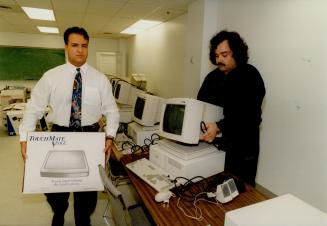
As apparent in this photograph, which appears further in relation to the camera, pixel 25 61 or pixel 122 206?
pixel 25 61

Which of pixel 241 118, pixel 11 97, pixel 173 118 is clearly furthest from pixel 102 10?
pixel 11 97

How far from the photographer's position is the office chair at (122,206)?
3.59 ft

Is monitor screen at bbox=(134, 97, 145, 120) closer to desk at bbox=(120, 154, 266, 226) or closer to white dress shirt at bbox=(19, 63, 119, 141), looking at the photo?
white dress shirt at bbox=(19, 63, 119, 141)

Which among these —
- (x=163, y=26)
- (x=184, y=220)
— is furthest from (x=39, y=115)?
(x=163, y=26)

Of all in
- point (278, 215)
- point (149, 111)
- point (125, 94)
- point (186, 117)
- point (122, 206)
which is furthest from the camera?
point (125, 94)

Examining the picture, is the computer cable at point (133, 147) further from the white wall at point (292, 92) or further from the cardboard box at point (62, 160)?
the white wall at point (292, 92)

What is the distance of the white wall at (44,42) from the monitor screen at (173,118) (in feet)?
19.6

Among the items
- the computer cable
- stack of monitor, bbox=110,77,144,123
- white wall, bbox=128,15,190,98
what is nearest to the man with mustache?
the computer cable

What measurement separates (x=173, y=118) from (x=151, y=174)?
43cm

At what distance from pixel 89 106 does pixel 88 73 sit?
255 mm

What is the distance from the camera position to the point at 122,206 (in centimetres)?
108

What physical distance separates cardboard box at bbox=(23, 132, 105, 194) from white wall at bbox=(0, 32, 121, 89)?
241 inches

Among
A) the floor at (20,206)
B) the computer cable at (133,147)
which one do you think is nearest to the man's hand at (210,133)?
the computer cable at (133,147)

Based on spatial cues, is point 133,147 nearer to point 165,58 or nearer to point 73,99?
point 73,99
